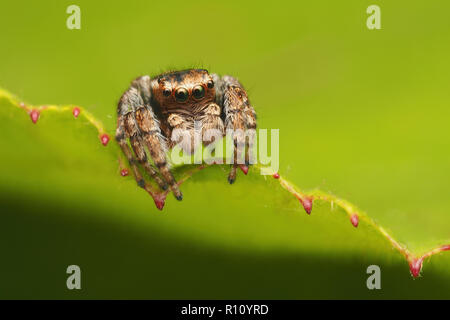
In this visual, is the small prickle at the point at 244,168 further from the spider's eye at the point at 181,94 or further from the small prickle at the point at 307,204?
the spider's eye at the point at 181,94

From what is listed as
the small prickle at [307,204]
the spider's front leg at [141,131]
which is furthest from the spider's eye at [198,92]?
the small prickle at [307,204]

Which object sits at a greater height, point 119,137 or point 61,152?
point 119,137

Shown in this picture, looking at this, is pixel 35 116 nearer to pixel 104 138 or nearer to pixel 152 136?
pixel 104 138

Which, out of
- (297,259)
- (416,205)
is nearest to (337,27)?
(416,205)

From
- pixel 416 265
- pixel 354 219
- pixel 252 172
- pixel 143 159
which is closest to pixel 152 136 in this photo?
pixel 143 159

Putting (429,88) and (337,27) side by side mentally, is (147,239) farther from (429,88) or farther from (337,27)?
(337,27)

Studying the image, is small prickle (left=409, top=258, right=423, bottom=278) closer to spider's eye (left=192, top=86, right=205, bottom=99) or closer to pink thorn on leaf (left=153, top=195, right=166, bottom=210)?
pink thorn on leaf (left=153, top=195, right=166, bottom=210)
